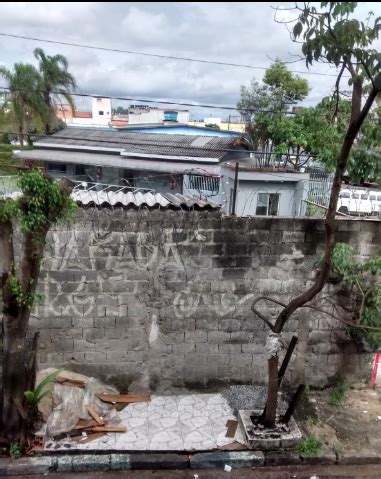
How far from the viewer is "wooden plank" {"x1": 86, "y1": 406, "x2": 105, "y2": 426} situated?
14.7 ft

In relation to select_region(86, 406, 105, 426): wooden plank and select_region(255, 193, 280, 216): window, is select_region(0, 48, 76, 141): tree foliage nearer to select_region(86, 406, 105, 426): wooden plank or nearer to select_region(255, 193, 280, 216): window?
select_region(255, 193, 280, 216): window

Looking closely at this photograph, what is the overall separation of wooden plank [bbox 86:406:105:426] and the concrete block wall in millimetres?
542

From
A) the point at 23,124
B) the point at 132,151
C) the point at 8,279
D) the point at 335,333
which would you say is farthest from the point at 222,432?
the point at 23,124

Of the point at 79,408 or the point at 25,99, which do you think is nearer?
the point at 79,408

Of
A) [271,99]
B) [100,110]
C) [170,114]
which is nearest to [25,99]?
[271,99]

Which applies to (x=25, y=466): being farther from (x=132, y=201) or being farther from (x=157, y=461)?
(x=132, y=201)

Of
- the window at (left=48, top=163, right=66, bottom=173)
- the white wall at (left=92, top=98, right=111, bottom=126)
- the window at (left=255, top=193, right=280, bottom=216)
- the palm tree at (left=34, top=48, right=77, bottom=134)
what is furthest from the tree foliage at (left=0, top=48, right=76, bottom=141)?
the white wall at (left=92, top=98, right=111, bottom=126)

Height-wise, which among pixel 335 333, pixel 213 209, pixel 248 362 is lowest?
pixel 248 362

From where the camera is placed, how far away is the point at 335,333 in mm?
5336

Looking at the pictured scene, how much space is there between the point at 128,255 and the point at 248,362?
2005 millimetres

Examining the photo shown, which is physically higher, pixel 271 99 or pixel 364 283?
pixel 271 99

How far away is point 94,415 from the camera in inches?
179

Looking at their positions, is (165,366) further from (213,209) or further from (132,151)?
(132,151)

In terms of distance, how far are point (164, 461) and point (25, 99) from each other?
2498cm
